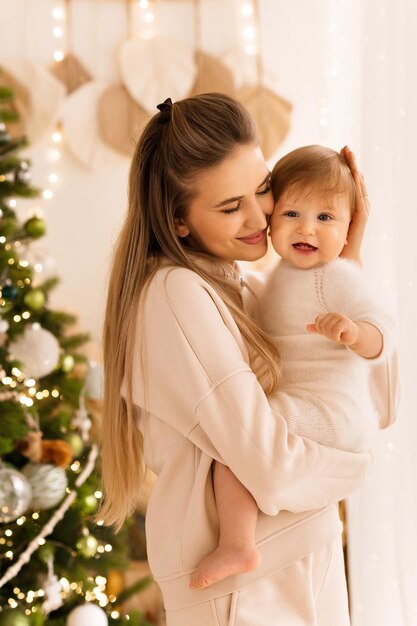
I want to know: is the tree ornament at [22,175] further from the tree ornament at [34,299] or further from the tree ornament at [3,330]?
the tree ornament at [3,330]

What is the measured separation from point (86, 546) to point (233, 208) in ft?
4.82

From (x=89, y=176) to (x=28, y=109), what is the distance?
0.32 meters

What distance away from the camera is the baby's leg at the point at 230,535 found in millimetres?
1235

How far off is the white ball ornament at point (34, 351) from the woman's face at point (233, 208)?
1.10m

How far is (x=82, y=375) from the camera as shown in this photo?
289 cm

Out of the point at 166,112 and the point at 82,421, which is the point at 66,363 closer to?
the point at 82,421

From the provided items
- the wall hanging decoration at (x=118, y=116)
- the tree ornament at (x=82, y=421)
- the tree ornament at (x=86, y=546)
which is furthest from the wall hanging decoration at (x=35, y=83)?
the tree ornament at (x=86, y=546)

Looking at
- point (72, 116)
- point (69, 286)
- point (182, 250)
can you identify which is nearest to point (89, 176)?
point (72, 116)

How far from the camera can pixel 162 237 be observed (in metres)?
1.42

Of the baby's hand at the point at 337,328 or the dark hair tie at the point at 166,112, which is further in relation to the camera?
the dark hair tie at the point at 166,112

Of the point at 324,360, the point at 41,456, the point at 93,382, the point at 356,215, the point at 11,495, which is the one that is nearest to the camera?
the point at 324,360

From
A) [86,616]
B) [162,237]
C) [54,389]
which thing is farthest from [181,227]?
[86,616]

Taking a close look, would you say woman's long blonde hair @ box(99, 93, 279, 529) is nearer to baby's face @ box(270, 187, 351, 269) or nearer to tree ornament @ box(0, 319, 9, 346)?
baby's face @ box(270, 187, 351, 269)

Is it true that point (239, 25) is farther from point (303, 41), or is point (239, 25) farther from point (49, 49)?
point (49, 49)
